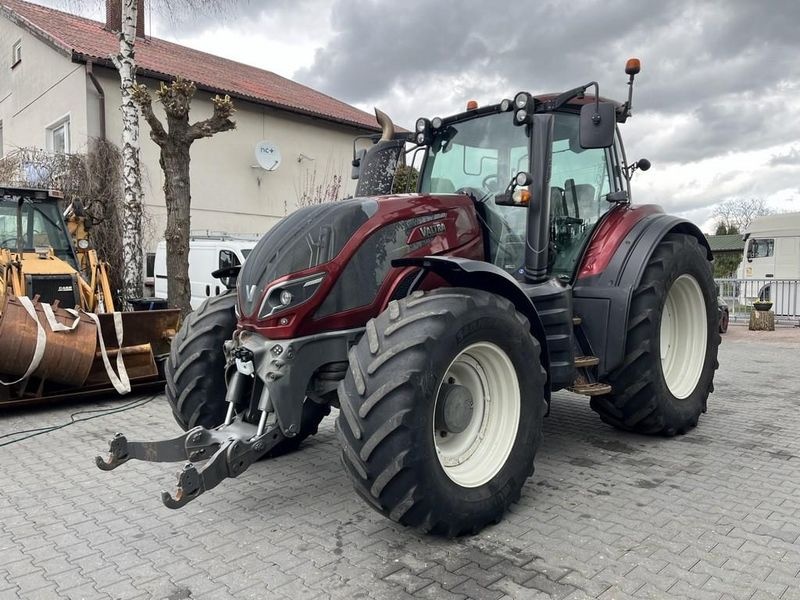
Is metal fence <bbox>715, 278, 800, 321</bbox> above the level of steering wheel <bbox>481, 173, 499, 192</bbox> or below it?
below

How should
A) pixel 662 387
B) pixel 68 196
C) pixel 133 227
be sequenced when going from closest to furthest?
pixel 662 387 → pixel 133 227 → pixel 68 196

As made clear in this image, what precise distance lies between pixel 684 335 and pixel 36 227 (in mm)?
7219

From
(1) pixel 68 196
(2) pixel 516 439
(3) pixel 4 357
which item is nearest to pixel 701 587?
(2) pixel 516 439

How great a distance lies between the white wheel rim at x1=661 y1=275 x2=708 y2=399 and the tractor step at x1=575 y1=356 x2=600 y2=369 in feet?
3.57

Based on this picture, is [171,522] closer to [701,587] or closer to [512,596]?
[512,596]

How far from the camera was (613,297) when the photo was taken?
4246 millimetres

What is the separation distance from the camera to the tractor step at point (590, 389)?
158 inches

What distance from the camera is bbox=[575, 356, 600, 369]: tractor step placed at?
4102 mm

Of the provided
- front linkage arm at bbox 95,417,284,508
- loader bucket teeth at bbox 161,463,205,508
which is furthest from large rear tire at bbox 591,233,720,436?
loader bucket teeth at bbox 161,463,205,508

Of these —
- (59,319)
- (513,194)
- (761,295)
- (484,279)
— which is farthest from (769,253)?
(59,319)

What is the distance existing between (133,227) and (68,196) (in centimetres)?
339

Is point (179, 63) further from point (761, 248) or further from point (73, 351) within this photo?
point (761, 248)

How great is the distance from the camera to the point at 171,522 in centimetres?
337

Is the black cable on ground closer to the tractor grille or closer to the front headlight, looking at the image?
the tractor grille
